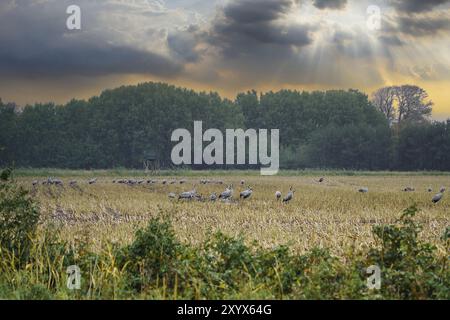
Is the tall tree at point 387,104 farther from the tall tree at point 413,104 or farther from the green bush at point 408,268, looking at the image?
the green bush at point 408,268

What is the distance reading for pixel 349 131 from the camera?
78.8 m

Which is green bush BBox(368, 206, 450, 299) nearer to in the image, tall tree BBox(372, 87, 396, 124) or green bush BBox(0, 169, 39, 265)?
green bush BBox(0, 169, 39, 265)

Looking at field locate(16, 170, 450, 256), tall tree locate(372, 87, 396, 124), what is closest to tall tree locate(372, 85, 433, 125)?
tall tree locate(372, 87, 396, 124)

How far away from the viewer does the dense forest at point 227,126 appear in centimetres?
7638

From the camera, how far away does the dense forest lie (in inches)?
3007

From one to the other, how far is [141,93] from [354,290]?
88.8 meters

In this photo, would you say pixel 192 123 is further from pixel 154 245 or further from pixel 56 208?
pixel 154 245

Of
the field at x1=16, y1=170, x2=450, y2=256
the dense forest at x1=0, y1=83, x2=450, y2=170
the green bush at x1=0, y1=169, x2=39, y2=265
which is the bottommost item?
the field at x1=16, y1=170, x2=450, y2=256

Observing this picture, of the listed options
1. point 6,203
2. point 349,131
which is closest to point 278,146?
point 349,131

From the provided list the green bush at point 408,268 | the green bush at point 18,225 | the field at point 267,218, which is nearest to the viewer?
the green bush at point 408,268

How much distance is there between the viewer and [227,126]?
91750 mm

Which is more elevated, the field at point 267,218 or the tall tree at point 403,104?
the tall tree at point 403,104

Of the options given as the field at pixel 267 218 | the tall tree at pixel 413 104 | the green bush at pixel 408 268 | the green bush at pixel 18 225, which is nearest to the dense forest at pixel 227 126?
the tall tree at pixel 413 104

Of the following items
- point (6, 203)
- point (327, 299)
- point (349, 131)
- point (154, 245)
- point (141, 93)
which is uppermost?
point (141, 93)
